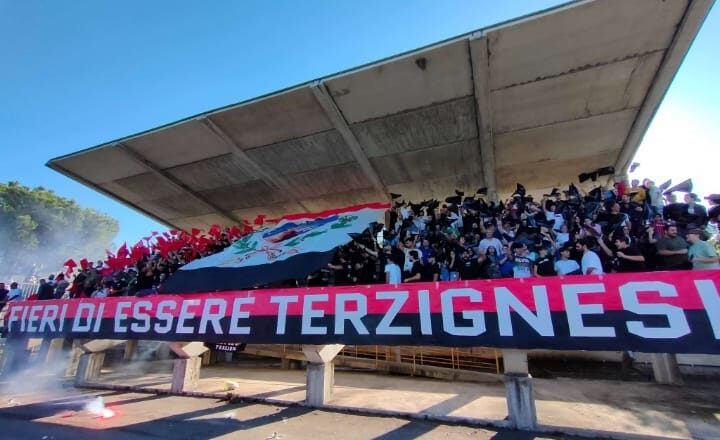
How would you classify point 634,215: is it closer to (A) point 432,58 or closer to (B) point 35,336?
(A) point 432,58

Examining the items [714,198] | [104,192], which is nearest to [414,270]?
[714,198]

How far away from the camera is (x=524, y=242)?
268 inches

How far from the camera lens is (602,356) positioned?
1026 centimetres

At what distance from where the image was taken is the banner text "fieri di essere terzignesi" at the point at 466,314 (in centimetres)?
413

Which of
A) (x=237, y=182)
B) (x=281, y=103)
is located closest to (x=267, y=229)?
(x=237, y=182)

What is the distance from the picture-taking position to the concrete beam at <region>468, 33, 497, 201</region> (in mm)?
7284

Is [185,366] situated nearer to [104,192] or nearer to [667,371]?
[104,192]

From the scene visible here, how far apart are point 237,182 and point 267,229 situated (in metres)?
2.17

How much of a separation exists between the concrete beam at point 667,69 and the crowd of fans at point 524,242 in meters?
1.83

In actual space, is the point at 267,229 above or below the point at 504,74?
below

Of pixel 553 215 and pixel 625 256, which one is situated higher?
pixel 553 215

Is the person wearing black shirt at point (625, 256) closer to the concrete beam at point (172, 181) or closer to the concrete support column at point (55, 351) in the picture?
the concrete beam at point (172, 181)

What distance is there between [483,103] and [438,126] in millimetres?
1323

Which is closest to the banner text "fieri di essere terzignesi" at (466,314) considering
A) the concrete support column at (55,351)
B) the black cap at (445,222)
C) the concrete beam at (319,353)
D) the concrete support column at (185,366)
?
the concrete beam at (319,353)
